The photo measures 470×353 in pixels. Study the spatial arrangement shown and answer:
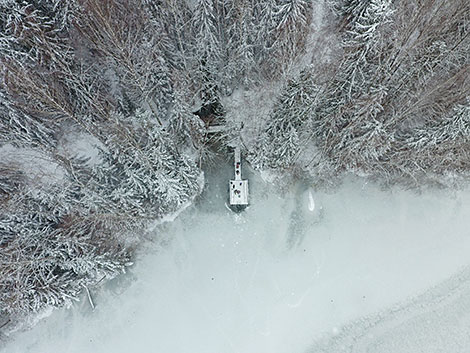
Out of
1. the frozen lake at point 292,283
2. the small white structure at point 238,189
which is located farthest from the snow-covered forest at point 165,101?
the frozen lake at point 292,283

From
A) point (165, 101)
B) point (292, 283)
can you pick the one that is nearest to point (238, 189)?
point (292, 283)

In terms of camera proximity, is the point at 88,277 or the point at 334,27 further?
the point at 334,27

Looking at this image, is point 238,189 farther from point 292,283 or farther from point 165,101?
point 165,101

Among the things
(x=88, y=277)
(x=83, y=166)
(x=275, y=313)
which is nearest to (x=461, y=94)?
(x=275, y=313)

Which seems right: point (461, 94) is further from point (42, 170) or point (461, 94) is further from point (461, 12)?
point (42, 170)

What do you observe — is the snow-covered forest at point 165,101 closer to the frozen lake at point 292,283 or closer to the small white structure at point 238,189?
the small white structure at point 238,189

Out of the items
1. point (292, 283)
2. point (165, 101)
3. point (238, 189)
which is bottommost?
point (292, 283)
